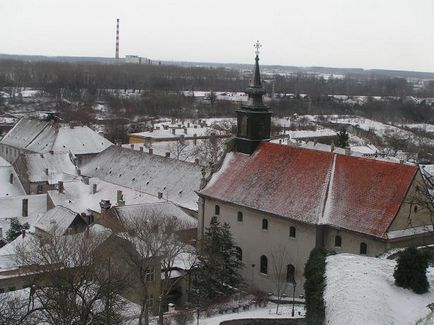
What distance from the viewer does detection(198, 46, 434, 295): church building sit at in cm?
3234

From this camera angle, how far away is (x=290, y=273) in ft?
116

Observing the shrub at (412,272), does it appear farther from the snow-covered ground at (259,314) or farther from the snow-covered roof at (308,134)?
the snow-covered roof at (308,134)

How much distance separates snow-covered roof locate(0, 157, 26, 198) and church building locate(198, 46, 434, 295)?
72.9ft

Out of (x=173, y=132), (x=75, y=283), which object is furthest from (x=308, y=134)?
(x=75, y=283)

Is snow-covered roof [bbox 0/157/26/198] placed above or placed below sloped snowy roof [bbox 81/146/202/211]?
below

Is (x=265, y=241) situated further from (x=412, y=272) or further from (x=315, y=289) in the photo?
(x=412, y=272)

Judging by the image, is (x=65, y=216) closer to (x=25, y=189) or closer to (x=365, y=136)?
(x=25, y=189)

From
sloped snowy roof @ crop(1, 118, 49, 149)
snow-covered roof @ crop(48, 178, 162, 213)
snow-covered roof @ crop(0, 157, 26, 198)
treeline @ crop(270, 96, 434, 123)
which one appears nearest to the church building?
snow-covered roof @ crop(48, 178, 162, 213)

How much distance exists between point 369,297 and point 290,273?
12690 millimetres

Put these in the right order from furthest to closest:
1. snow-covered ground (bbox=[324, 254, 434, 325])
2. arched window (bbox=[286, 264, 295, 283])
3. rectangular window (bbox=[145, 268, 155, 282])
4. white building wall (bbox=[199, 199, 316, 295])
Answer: arched window (bbox=[286, 264, 295, 283]) → white building wall (bbox=[199, 199, 316, 295]) → rectangular window (bbox=[145, 268, 155, 282]) → snow-covered ground (bbox=[324, 254, 434, 325])

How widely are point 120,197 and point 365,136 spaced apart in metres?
76.4

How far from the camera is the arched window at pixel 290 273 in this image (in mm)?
35219

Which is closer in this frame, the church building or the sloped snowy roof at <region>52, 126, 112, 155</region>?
the church building

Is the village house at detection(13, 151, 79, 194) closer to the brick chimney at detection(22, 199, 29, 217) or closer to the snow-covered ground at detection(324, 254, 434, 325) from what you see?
the brick chimney at detection(22, 199, 29, 217)
